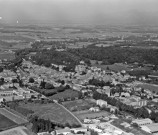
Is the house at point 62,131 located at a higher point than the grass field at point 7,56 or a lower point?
lower

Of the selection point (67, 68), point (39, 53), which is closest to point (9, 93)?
point (67, 68)

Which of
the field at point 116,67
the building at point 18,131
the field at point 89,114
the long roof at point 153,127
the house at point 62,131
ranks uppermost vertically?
the house at point 62,131

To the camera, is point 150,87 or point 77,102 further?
point 150,87

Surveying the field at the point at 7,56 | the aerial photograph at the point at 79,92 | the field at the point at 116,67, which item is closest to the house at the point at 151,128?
the aerial photograph at the point at 79,92

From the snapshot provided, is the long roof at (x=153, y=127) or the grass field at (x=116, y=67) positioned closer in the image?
the long roof at (x=153, y=127)

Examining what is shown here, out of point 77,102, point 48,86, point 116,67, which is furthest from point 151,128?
point 116,67

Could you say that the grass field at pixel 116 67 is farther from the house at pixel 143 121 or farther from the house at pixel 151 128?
the house at pixel 151 128

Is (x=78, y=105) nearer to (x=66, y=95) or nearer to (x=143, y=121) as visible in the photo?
(x=66, y=95)
